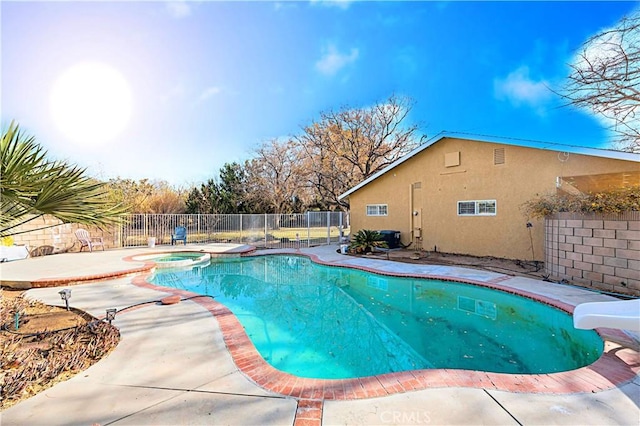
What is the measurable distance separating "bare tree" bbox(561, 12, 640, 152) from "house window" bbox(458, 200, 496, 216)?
4408 millimetres

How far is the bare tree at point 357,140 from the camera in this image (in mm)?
23312

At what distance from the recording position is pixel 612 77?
308 inches

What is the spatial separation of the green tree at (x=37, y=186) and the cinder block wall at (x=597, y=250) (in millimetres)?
10198

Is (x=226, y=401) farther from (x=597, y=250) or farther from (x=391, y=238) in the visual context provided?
(x=391, y=238)

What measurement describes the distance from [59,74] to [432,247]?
14.1 metres

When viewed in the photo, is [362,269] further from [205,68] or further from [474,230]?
[205,68]

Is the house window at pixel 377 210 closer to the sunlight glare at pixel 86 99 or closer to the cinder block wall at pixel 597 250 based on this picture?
the cinder block wall at pixel 597 250

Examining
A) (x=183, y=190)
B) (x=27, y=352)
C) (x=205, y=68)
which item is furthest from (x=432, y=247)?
(x=183, y=190)

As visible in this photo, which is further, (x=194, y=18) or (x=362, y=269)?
(x=362, y=269)

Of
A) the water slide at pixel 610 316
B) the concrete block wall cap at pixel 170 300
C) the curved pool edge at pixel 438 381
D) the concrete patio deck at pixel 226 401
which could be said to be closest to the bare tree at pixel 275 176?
the concrete block wall cap at pixel 170 300

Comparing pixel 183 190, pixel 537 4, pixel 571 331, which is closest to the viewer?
pixel 571 331

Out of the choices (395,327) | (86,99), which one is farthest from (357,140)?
(395,327)

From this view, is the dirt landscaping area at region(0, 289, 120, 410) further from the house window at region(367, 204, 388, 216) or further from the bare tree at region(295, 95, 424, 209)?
the bare tree at region(295, 95, 424, 209)

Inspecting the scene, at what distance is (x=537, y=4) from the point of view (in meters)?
9.13
